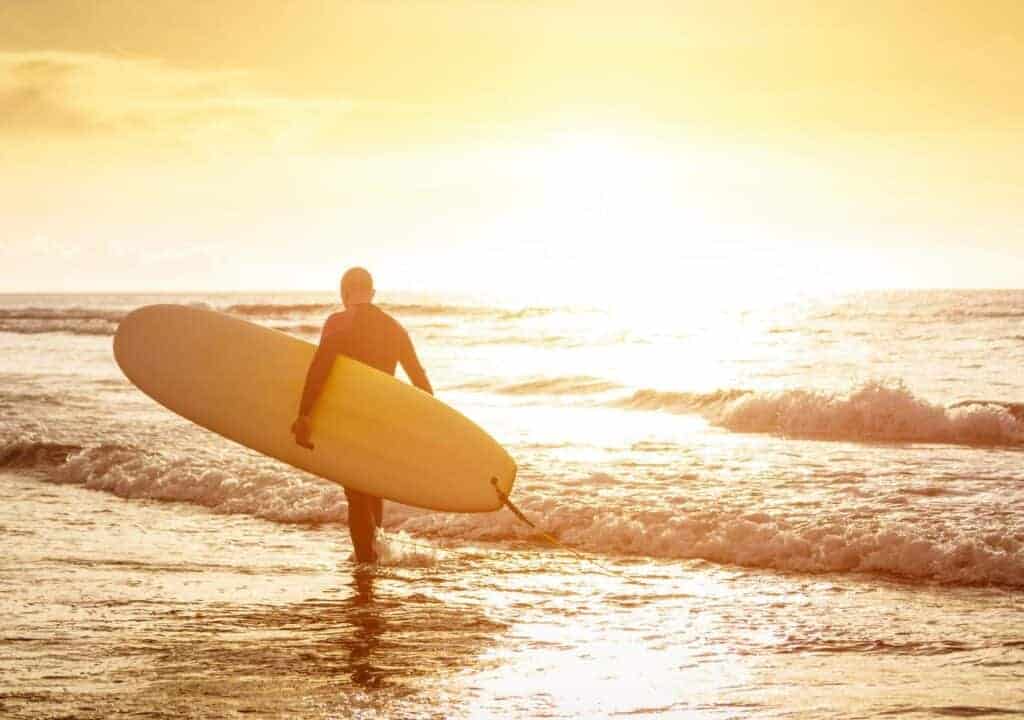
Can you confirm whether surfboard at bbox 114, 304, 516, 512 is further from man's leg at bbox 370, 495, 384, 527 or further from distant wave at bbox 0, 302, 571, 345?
distant wave at bbox 0, 302, 571, 345

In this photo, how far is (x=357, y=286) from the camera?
641 centimetres

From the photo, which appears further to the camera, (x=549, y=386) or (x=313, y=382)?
(x=549, y=386)

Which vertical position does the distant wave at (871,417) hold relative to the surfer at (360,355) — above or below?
below

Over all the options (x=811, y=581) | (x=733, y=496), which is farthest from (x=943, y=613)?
(x=733, y=496)

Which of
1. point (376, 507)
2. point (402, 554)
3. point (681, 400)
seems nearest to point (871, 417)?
point (681, 400)

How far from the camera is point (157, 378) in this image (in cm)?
774

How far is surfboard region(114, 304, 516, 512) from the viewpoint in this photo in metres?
6.67

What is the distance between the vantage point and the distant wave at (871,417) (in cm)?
1359

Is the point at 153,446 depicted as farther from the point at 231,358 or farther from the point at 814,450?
the point at 814,450

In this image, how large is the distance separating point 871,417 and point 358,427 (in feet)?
30.2

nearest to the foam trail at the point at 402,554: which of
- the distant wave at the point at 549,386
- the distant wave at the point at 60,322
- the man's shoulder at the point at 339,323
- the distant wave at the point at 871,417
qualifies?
the man's shoulder at the point at 339,323

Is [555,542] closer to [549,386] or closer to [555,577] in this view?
[555,577]

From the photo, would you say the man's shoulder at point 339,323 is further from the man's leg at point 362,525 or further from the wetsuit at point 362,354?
the man's leg at point 362,525

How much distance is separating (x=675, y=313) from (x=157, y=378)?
143 feet
